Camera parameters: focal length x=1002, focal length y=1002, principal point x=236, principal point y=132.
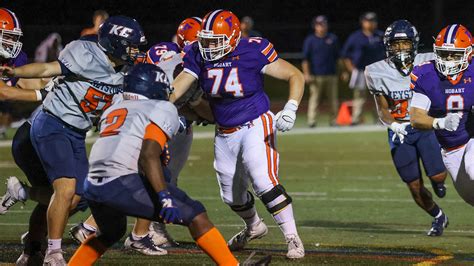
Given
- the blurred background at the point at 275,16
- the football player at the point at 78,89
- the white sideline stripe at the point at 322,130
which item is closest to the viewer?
the football player at the point at 78,89

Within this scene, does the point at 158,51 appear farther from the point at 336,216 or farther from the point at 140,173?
the point at 336,216

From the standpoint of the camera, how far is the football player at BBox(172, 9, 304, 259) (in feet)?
22.7

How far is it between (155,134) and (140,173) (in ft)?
0.93

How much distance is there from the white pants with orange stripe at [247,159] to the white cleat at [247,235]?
0.72ft

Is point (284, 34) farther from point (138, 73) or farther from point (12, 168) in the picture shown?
point (138, 73)

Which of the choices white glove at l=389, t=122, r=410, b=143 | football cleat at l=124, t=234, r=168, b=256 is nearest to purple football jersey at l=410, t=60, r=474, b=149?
white glove at l=389, t=122, r=410, b=143

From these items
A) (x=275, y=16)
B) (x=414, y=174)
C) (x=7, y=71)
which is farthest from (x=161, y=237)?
(x=275, y=16)

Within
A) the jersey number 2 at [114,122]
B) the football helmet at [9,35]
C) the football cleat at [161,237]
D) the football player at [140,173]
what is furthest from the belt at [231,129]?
the football helmet at [9,35]

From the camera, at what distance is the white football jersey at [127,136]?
5621mm

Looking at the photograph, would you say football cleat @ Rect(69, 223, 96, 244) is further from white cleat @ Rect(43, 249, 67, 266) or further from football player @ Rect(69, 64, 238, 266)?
football player @ Rect(69, 64, 238, 266)

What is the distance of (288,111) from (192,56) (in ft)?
2.91

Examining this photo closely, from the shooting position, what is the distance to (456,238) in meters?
7.91

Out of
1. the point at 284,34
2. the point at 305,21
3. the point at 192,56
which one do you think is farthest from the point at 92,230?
the point at 305,21

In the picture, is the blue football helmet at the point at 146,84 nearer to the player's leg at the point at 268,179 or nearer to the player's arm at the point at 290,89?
the player's arm at the point at 290,89
